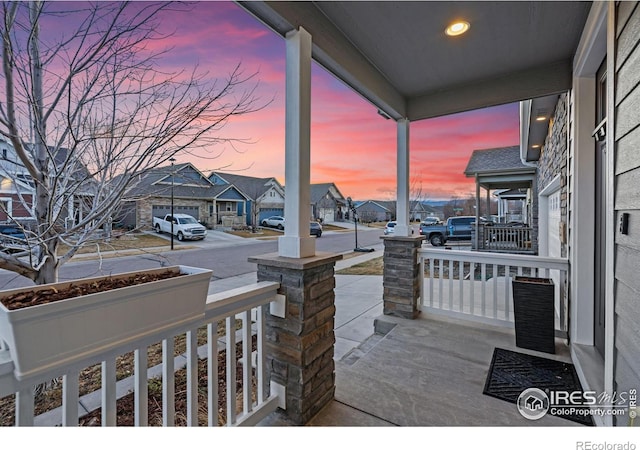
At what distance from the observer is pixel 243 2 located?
5.30ft

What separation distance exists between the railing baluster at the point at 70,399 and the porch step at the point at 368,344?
1910 millimetres

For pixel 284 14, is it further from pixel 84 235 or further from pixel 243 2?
pixel 84 235

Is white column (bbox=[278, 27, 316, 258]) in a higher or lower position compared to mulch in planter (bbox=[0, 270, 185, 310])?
higher

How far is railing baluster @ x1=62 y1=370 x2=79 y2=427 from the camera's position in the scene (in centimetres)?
97

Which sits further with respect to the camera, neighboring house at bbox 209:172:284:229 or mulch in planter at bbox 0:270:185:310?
neighboring house at bbox 209:172:284:229

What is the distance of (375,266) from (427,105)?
17.3ft

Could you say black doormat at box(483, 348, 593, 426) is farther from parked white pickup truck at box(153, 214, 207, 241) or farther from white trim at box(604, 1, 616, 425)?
parked white pickup truck at box(153, 214, 207, 241)

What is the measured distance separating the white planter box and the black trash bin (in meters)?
2.71

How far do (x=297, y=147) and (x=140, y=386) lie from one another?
4.61 ft

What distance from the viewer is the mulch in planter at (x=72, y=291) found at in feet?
2.84

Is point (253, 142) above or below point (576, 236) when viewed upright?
above

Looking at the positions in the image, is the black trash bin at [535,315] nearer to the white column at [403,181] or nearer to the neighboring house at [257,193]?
the white column at [403,181]

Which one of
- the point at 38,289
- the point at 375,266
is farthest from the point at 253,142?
the point at 375,266

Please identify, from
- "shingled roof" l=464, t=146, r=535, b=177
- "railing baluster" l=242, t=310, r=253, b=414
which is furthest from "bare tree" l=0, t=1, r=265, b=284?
"shingled roof" l=464, t=146, r=535, b=177
